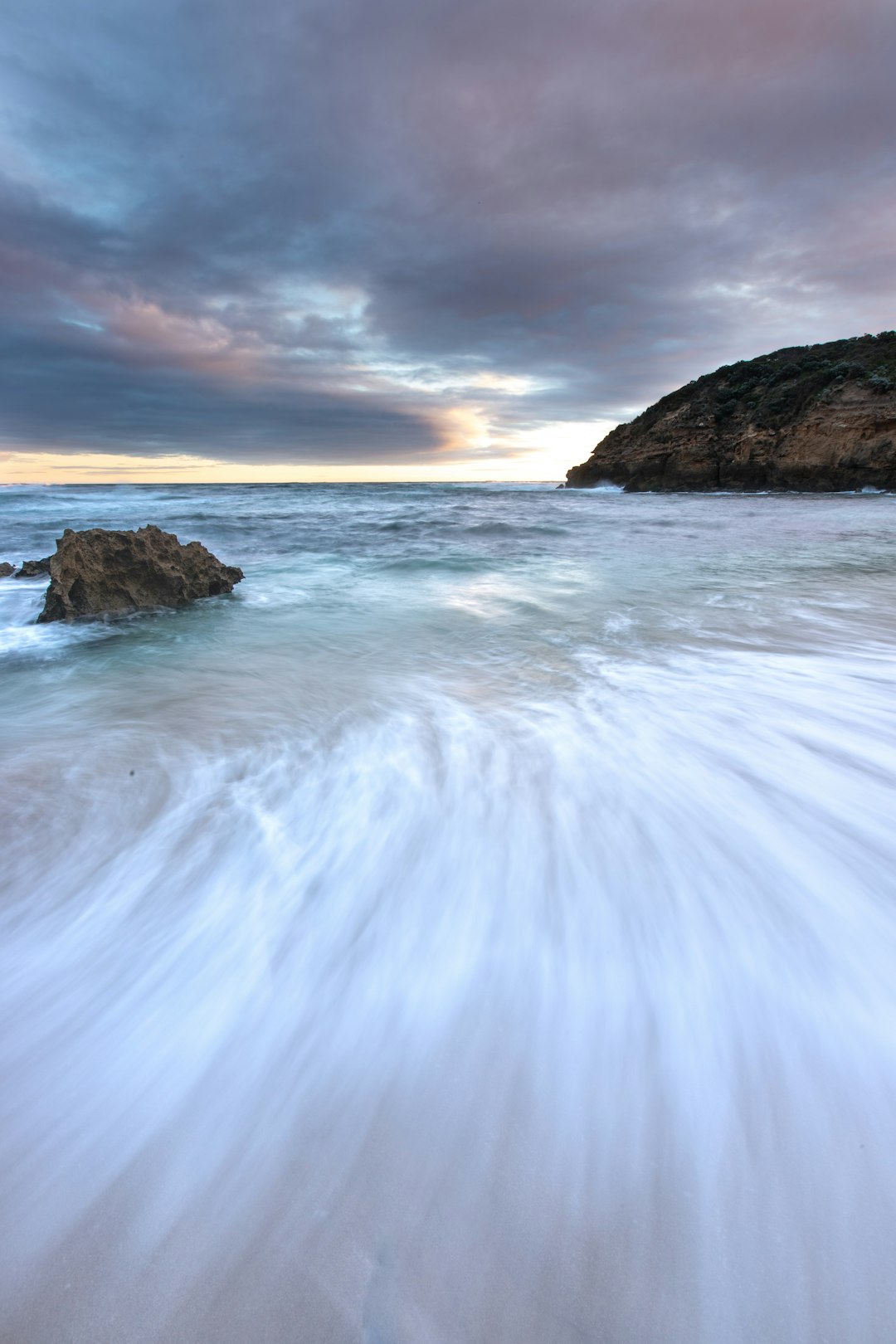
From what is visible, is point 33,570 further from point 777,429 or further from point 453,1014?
point 777,429

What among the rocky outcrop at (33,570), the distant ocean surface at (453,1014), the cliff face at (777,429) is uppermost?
the cliff face at (777,429)

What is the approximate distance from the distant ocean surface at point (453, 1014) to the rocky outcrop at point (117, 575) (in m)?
2.56

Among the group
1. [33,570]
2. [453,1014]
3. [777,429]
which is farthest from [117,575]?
[777,429]

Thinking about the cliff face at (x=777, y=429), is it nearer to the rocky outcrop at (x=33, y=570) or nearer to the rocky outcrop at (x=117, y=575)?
the rocky outcrop at (x=117, y=575)

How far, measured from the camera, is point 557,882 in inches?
77.4

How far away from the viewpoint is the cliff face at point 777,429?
2505 cm

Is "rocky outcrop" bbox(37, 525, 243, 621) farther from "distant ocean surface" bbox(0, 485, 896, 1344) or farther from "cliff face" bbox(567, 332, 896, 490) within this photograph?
"cliff face" bbox(567, 332, 896, 490)

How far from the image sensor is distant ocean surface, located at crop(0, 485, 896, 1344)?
0.97 meters

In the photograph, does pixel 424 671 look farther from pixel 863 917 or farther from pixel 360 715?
pixel 863 917

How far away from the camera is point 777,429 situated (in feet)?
93.8

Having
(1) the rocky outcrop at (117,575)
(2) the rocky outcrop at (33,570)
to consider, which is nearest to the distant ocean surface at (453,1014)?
(1) the rocky outcrop at (117,575)

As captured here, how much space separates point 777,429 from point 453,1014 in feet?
112

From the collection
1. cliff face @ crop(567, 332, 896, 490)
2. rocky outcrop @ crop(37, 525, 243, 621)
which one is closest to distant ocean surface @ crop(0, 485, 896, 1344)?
rocky outcrop @ crop(37, 525, 243, 621)

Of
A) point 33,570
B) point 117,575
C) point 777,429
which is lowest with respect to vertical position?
point 33,570
